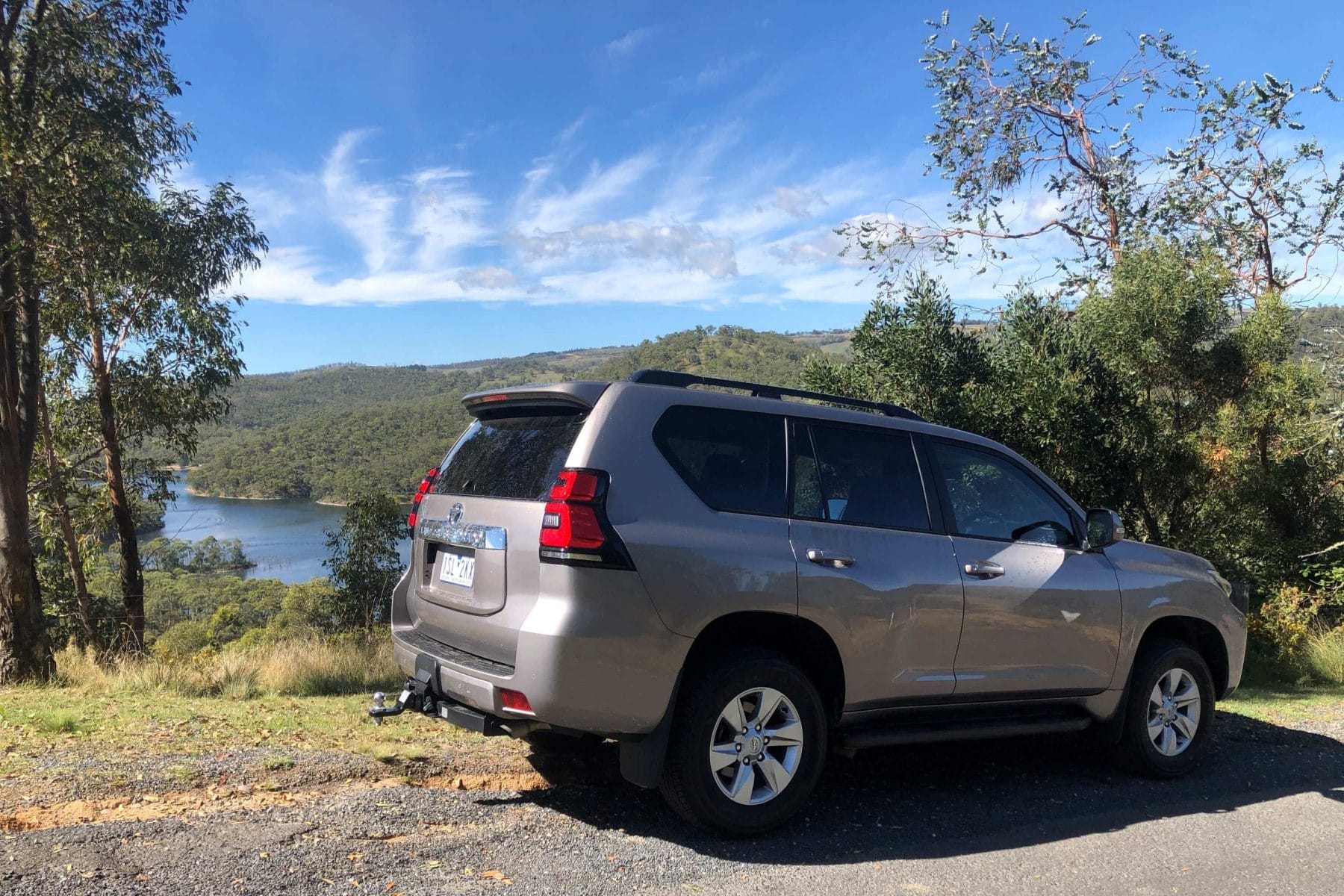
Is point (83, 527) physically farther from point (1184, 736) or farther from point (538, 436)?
point (1184, 736)

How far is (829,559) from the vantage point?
4145 millimetres

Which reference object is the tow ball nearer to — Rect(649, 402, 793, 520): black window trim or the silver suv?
the silver suv

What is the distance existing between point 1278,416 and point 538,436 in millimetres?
11735

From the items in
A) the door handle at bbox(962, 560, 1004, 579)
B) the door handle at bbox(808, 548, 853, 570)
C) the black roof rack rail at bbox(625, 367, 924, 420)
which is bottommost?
the door handle at bbox(962, 560, 1004, 579)

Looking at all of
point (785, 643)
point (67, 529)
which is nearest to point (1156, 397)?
point (785, 643)

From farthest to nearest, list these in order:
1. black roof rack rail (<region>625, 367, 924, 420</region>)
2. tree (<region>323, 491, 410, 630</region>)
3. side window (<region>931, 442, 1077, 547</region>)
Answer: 1. tree (<region>323, 491, 410, 630</region>)
2. side window (<region>931, 442, 1077, 547</region>)
3. black roof rack rail (<region>625, 367, 924, 420</region>)

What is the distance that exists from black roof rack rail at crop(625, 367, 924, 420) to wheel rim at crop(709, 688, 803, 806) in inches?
56.6

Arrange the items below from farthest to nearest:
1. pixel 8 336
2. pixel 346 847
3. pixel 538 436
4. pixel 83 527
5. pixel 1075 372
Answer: pixel 83 527 → pixel 1075 372 → pixel 8 336 → pixel 538 436 → pixel 346 847

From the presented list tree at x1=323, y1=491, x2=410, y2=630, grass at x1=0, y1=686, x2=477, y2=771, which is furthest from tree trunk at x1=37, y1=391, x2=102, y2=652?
grass at x1=0, y1=686, x2=477, y2=771

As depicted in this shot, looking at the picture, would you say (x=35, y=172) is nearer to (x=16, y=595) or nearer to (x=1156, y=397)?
(x=16, y=595)

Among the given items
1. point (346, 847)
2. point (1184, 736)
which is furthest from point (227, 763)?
point (1184, 736)

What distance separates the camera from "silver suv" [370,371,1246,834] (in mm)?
3682

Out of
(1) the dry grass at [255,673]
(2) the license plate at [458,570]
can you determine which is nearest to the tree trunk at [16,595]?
(1) the dry grass at [255,673]

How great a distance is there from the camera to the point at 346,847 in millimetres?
3576
